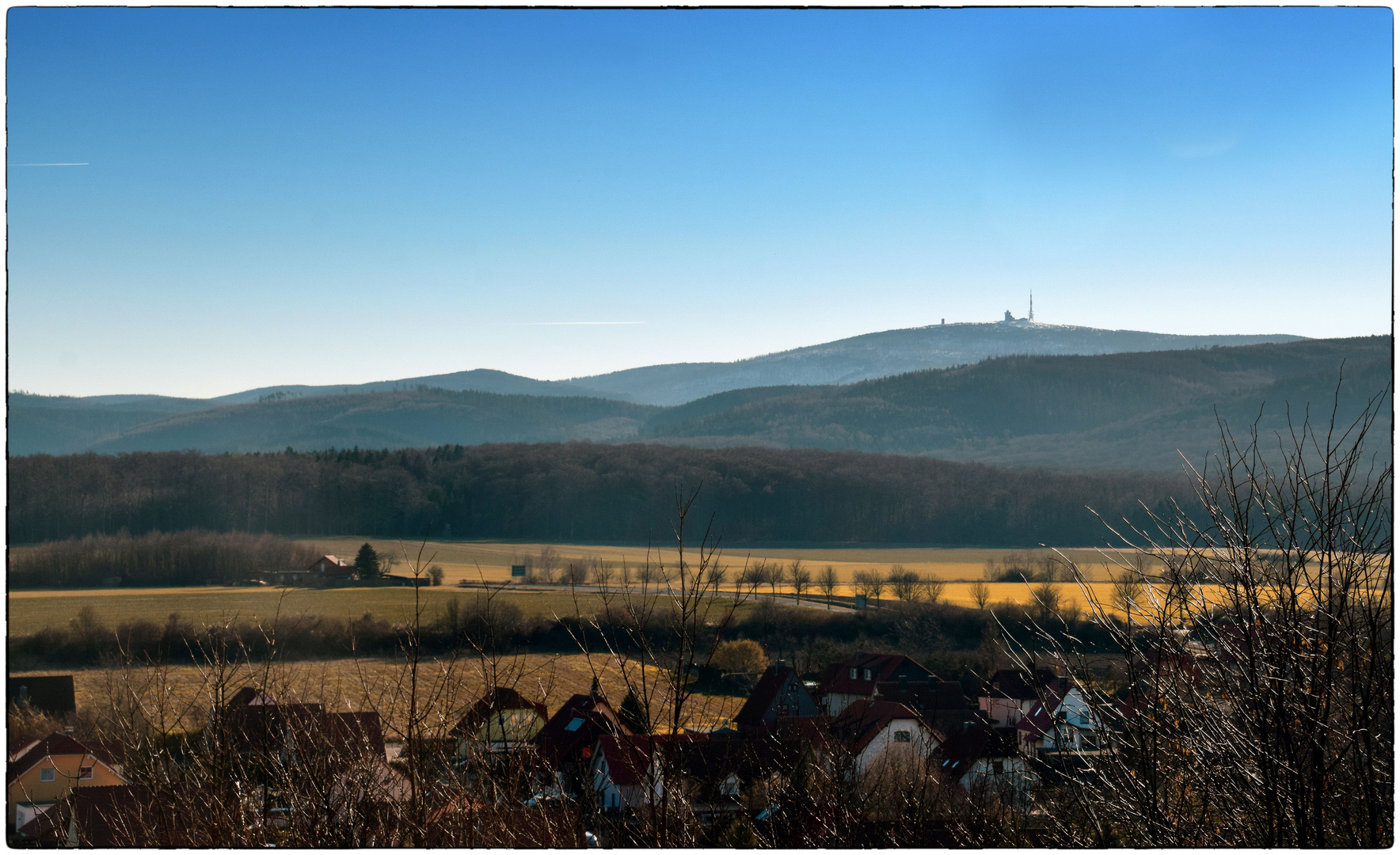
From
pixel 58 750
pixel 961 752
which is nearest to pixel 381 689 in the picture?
pixel 58 750

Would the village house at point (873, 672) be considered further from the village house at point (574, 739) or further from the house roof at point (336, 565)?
the house roof at point (336, 565)

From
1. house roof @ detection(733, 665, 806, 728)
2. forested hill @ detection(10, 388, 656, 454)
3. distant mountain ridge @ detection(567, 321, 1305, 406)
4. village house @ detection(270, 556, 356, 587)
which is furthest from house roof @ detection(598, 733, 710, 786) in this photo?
distant mountain ridge @ detection(567, 321, 1305, 406)

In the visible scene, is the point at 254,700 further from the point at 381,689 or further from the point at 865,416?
the point at 865,416

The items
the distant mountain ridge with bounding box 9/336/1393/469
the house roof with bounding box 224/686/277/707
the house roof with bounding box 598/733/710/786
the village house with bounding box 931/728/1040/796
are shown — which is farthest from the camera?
the distant mountain ridge with bounding box 9/336/1393/469

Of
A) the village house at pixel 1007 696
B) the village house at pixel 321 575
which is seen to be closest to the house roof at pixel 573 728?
the village house at pixel 1007 696

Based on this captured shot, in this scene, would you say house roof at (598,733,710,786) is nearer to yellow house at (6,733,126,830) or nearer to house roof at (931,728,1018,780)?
house roof at (931,728,1018,780)

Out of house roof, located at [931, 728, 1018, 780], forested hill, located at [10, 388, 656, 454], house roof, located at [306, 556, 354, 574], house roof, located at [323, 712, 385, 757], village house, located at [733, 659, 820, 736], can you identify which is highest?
forested hill, located at [10, 388, 656, 454]
